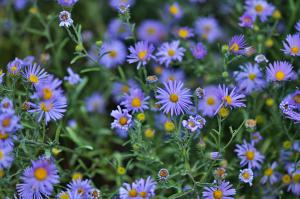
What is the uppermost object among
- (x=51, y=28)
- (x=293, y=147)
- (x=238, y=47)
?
(x=51, y=28)

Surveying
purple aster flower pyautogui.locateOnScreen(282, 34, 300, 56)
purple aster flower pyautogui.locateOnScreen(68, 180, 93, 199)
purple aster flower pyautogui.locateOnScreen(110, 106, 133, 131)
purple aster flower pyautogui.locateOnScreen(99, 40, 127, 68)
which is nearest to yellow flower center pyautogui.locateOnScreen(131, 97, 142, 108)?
purple aster flower pyautogui.locateOnScreen(110, 106, 133, 131)

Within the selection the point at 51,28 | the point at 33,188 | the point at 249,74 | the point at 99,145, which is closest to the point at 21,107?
the point at 33,188

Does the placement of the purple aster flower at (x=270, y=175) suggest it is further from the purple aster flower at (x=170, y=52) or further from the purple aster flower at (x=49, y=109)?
the purple aster flower at (x=49, y=109)

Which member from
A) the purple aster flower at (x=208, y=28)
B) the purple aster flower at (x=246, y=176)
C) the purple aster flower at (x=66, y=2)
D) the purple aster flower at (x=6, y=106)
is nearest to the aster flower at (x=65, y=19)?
the purple aster flower at (x=66, y=2)

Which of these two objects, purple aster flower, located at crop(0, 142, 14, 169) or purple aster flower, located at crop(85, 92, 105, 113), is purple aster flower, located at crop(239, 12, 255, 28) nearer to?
purple aster flower, located at crop(85, 92, 105, 113)

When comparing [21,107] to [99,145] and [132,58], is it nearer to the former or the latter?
[132,58]

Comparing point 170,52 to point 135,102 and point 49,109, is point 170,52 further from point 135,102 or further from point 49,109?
point 49,109
